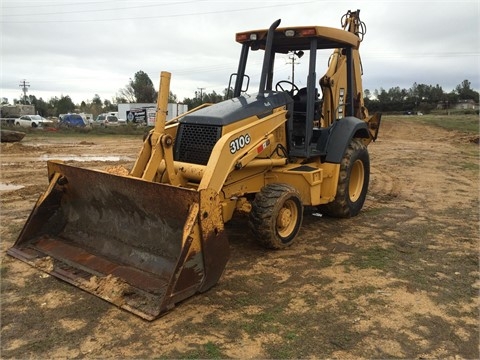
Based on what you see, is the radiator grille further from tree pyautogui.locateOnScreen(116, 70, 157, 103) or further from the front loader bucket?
tree pyautogui.locateOnScreen(116, 70, 157, 103)

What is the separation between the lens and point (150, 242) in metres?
4.32

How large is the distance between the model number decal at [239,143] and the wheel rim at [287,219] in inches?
35.2

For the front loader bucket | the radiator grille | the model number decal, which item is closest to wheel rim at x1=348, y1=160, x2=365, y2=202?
the model number decal

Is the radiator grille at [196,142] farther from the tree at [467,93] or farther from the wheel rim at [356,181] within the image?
the tree at [467,93]

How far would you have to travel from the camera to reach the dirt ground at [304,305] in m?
3.23

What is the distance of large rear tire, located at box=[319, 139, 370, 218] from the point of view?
6.26 meters

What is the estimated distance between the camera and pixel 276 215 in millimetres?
4910

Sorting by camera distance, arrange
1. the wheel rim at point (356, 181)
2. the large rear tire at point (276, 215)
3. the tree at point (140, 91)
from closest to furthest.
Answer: the large rear tire at point (276, 215)
the wheel rim at point (356, 181)
the tree at point (140, 91)

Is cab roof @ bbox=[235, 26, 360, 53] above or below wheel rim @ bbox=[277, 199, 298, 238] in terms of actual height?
above

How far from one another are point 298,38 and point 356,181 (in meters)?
2.56

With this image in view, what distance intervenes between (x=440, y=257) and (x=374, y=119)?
3.56 metres

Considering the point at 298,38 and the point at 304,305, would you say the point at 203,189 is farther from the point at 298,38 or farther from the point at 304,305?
the point at 298,38

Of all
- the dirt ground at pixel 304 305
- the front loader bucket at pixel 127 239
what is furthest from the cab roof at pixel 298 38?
the front loader bucket at pixel 127 239

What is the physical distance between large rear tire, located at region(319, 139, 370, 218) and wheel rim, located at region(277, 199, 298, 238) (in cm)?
124
